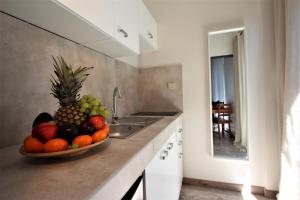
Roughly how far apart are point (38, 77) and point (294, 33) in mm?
1792

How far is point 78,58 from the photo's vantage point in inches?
44.5

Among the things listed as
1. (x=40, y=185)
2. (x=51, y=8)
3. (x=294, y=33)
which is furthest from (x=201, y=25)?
(x=40, y=185)

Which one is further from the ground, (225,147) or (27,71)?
(27,71)

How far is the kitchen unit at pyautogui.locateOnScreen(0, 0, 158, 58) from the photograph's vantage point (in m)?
0.69

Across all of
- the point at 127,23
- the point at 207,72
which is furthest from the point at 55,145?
the point at 207,72

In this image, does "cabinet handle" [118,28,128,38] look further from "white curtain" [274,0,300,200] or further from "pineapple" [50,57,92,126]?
"white curtain" [274,0,300,200]

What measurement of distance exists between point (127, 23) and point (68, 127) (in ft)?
3.05

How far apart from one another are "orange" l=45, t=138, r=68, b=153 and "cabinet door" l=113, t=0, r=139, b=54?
29.9 inches

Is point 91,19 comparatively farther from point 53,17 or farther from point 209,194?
point 209,194

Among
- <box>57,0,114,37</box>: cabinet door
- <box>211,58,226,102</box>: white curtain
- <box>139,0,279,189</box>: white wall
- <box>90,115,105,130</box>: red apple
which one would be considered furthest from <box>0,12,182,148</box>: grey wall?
<box>211,58,226,102</box>: white curtain

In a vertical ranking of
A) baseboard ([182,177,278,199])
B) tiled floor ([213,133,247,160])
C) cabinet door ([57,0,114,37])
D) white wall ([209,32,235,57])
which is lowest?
baseboard ([182,177,278,199])

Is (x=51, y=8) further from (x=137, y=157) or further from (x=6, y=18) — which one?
(x=137, y=157)

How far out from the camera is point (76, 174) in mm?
461

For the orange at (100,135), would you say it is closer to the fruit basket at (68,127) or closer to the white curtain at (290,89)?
the fruit basket at (68,127)
